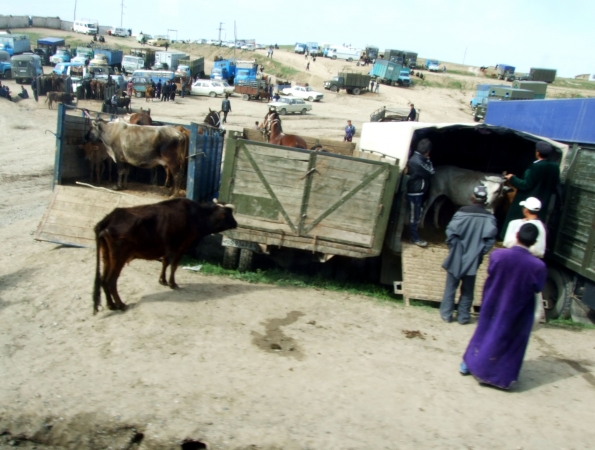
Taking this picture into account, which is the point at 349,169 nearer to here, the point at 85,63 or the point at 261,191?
the point at 261,191

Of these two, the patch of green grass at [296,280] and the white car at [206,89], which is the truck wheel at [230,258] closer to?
the patch of green grass at [296,280]

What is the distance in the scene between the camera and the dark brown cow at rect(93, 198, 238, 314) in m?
6.49

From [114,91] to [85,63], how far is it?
17980mm

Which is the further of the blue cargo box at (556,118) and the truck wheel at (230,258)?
the blue cargo box at (556,118)

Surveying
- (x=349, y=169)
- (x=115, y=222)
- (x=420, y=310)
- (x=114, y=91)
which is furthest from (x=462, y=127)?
Answer: (x=114, y=91)

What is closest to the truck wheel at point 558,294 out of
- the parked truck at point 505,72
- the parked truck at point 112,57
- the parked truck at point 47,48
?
the parked truck at point 112,57

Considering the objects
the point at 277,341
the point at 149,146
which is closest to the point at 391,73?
the point at 149,146

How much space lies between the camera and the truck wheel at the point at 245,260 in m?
8.66

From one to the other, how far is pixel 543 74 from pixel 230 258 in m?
60.6

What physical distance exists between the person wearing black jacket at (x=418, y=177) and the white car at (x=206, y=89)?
3854 cm

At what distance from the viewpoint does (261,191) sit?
809cm

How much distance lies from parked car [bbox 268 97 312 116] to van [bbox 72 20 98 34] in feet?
183

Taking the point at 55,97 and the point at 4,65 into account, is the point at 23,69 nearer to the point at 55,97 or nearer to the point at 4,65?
the point at 4,65

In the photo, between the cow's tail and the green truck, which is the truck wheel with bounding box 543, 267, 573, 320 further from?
the green truck
